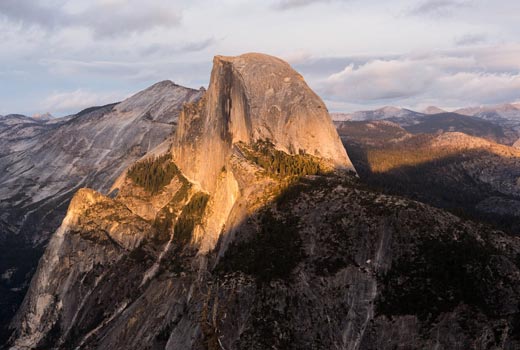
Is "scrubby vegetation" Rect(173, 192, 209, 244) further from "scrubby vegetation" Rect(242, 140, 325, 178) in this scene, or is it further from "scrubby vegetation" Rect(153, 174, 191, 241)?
"scrubby vegetation" Rect(242, 140, 325, 178)

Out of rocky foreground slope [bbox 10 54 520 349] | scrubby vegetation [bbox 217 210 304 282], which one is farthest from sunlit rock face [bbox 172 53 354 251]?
scrubby vegetation [bbox 217 210 304 282]

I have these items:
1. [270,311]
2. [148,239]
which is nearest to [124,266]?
[148,239]

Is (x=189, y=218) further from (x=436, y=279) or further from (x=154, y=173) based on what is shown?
(x=436, y=279)

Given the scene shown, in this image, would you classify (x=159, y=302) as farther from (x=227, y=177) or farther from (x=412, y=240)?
(x=412, y=240)

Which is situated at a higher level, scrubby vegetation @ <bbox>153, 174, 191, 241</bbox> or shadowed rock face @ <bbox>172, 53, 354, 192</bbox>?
shadowed rock face @ <bbox>172, 53, 354, 192</bbox>

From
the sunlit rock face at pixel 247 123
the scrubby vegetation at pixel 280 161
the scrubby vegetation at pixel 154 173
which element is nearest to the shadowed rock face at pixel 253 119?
the sunlit rock face at pixel 247 123

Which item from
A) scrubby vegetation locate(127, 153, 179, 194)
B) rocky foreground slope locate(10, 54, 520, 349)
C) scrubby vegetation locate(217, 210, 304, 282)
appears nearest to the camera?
rocky foreground slope locate(10, 54, 520, 349)

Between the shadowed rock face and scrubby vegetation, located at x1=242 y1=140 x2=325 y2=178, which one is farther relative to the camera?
the shadowed rock face
